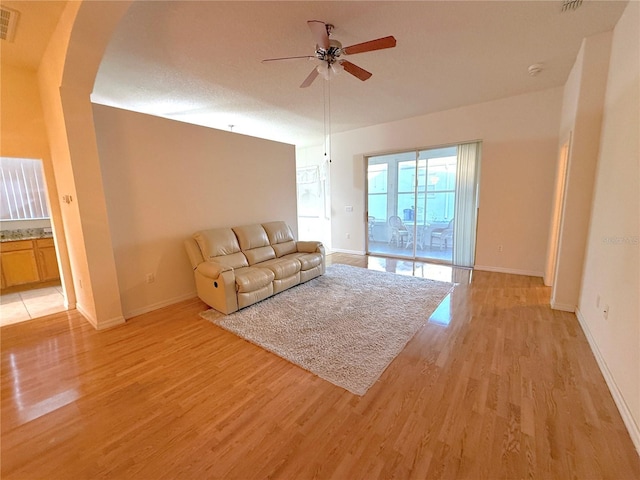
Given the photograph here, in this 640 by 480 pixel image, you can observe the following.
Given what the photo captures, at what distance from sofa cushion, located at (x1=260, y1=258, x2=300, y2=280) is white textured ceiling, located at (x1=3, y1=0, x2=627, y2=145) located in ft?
7.79

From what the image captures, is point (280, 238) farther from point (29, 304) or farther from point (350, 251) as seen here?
point (29, 304)

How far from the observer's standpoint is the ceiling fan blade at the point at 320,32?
1892 mm

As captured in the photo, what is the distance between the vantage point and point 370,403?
5.56ft

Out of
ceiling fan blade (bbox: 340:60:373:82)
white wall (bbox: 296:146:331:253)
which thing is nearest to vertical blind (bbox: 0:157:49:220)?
ceiling fan blade (bbox: 340:60:373:82)

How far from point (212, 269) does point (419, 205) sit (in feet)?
13.6

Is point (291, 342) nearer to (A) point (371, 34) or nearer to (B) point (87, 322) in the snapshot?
(B) point (87, 322)

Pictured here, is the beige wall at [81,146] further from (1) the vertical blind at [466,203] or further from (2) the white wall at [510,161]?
(1) the vertical blind at [466,203]

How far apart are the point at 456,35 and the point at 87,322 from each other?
4936 mm

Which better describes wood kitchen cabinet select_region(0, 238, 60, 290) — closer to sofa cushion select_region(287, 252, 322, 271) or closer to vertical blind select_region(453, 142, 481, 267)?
sofa cushion select_region(287, 252, 322, 271)

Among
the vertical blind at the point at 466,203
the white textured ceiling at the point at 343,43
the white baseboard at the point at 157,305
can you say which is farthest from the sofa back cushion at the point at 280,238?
the vertical blind at the point at 466,203

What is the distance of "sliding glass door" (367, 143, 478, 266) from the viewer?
15.6 feet

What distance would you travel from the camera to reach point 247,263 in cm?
363

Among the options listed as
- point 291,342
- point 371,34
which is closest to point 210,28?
point 371,34

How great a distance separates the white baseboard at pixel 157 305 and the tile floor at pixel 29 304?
107 cm
